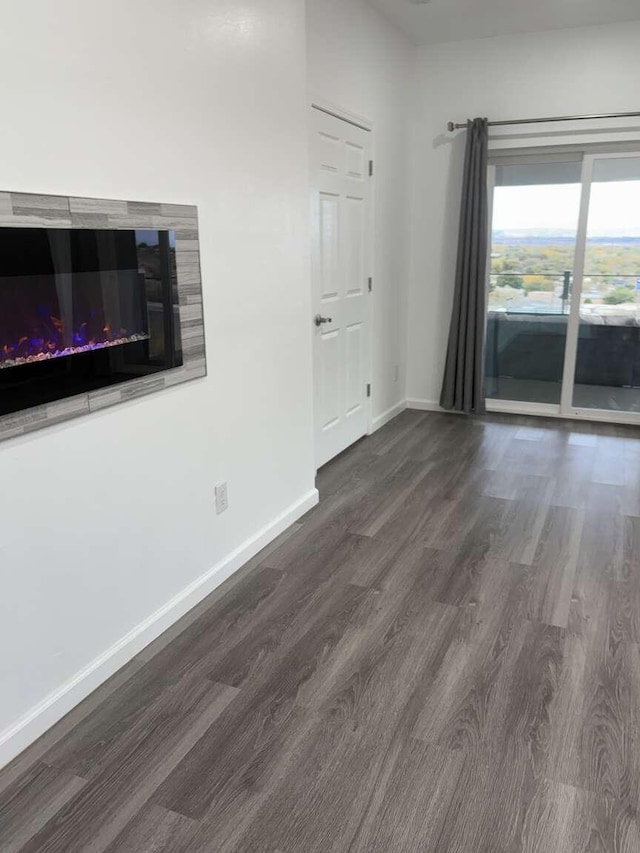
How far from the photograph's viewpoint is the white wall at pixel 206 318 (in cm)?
177

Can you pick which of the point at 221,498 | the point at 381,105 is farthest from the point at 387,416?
the point at 221,498

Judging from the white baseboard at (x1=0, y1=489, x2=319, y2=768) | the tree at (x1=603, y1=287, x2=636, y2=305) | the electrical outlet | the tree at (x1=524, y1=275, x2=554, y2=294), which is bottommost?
the white baseboard at (x1=0, y1=489, x2=319, y2=768)

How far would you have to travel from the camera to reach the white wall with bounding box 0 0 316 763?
1.77 m

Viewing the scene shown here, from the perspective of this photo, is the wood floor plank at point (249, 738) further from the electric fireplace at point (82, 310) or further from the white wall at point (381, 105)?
the white wall at point (381, 105)

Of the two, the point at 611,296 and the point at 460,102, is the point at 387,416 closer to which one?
the point at 611,296

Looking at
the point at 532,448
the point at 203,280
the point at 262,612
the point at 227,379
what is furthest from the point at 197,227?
the point at 532,448

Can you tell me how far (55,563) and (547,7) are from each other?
14.4 feet

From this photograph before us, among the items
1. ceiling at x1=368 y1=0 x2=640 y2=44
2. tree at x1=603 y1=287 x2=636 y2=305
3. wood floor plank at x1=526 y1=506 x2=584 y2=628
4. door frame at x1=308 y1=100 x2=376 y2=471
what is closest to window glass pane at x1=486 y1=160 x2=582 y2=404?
tree at x1=603 y1=287 x2=636 y2=305

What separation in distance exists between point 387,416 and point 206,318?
2.91 metres

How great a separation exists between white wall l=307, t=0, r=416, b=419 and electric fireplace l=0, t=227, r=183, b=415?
6.28ft

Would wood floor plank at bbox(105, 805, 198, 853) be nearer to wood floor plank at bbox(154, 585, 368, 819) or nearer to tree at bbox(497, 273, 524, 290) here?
wood floor plank at bbox(154, 585, 368, 819)

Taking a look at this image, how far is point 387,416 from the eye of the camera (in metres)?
5.21

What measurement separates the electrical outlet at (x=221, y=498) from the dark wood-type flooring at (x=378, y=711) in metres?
0.33

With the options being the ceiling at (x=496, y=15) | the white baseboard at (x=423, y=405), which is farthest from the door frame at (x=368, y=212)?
the white baseboard at (x=423, y=405)
